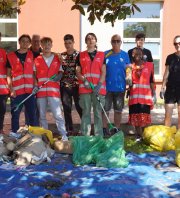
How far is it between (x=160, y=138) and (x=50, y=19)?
6.48 metres

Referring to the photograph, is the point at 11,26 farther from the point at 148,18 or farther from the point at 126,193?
the point at 126,193

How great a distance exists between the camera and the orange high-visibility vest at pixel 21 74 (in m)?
6.79

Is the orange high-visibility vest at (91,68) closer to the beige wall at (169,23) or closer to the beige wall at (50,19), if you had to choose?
the beige wall at (50,19)

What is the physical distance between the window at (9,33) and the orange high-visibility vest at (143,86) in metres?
6.04

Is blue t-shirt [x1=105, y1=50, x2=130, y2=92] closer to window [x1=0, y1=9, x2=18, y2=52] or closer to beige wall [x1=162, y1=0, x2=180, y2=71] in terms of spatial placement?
beige wall [x1=162, y1=0, x2=180, y2=71]

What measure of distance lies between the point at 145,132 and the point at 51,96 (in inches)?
62.4

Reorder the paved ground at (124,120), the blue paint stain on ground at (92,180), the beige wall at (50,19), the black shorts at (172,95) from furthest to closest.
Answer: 1. the beige wall at (50,19)
2. the paved ground at (124,120)
3. the black shorts at (172,95)
4. the blue paint stain on ground at (92,180)

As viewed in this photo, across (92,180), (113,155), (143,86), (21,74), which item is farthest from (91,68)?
(92,180)

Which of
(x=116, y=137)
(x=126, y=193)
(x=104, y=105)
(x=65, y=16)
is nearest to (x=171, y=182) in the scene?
(x=126, y=193)

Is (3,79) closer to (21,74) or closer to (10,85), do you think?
(10,85)

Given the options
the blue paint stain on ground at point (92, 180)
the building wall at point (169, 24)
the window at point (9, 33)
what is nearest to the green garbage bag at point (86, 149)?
the blue paint stain on ground at point (92, 180)

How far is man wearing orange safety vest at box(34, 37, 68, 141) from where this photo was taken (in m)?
6.75

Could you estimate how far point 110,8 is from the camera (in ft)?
14.5

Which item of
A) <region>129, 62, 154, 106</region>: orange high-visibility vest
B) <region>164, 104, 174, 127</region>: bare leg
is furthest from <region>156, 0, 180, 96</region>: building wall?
<region>129, 62, 154, 106</region>: orange high-visibility vest
